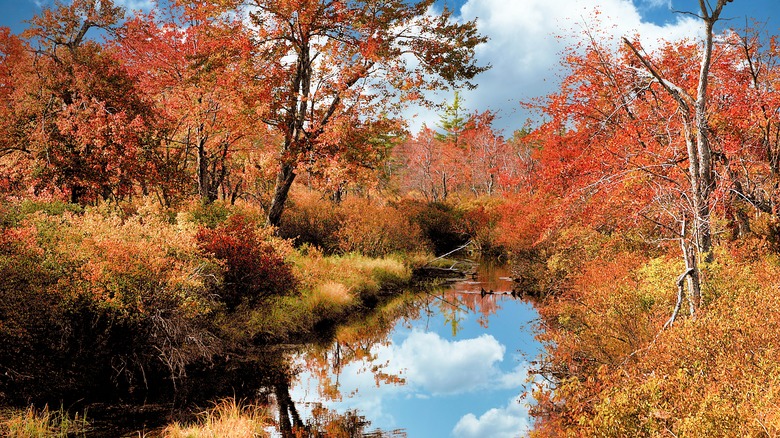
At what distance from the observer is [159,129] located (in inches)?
716

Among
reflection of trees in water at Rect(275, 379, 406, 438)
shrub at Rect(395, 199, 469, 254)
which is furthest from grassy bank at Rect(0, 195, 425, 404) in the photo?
shrub at Rect(395, 199, 469, 254)

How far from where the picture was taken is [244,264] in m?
14.1

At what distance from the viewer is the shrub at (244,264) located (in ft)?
45.3

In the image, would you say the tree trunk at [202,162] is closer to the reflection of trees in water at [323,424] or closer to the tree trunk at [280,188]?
the tree trunk at [280,188]

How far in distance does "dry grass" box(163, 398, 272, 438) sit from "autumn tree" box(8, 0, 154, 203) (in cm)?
998

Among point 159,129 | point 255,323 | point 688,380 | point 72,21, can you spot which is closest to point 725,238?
point 688,380

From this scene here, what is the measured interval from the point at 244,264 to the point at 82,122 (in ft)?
22.7

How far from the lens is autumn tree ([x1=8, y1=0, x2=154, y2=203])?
15883 mm

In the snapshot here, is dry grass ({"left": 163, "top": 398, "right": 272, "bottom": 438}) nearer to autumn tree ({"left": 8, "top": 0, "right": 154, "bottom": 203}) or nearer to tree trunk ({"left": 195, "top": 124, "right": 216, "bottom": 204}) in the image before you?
autumn tree ({"left": 8, "top": 0, "right": 154, "bottom": 203})

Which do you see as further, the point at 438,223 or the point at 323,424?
the point at 438,223

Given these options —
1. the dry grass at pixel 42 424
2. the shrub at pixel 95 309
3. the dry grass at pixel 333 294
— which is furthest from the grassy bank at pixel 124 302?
the dry grass at pixel 333 294

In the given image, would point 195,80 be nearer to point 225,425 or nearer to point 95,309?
point 95,309

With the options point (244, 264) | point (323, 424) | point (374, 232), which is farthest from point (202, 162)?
point (323, 424)

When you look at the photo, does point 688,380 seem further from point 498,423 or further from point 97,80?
point 97,80
